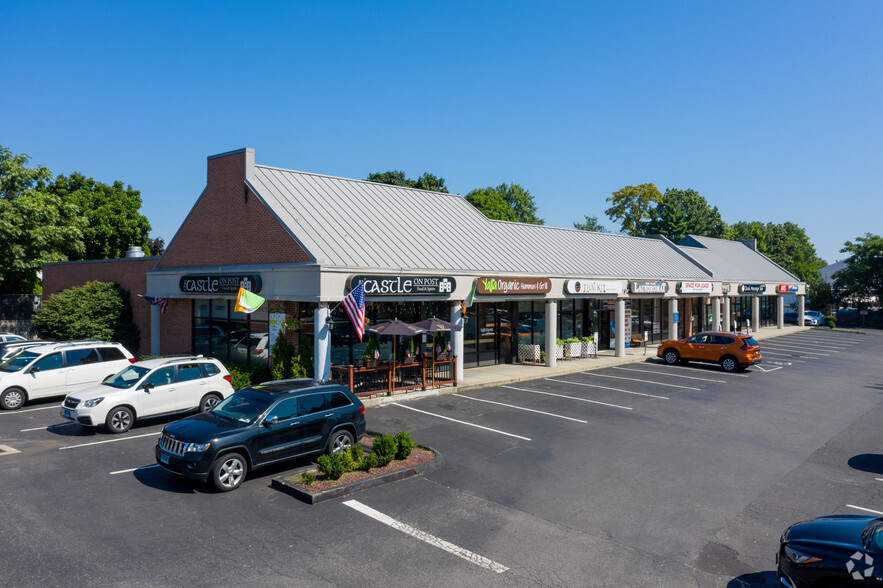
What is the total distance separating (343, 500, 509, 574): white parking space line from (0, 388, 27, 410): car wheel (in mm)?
12915

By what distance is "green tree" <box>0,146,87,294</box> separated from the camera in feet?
102

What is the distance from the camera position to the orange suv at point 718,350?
82.1 feet

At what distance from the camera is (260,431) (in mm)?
10852

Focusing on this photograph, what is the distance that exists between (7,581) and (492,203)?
59.9 metres

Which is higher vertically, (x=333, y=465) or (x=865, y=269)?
(x=865, y=269)

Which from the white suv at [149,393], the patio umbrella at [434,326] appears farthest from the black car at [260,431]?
the patio umbrella at [434,326]

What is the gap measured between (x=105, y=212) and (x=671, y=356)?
4330 cm

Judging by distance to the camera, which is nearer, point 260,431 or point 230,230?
point 260,431

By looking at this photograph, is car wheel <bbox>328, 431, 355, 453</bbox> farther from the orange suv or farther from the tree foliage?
the tree foliage

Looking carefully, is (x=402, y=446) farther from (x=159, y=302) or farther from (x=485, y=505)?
(x=159, y=302)

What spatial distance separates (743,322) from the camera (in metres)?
45.8

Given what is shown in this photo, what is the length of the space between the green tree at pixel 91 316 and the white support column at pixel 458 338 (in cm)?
1565

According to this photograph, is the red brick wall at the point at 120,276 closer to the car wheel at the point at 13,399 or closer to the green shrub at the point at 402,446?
the car wheel at the point at 13,399

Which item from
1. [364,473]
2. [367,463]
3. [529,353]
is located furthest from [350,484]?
[529,353]
